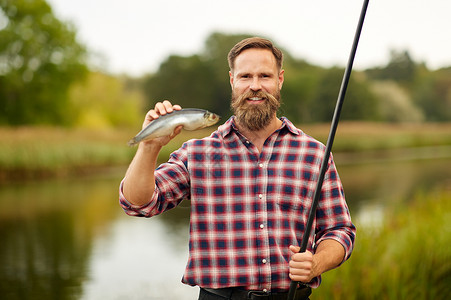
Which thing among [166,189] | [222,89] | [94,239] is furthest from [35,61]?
[166,189]

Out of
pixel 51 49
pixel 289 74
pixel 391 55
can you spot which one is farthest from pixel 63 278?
pixel 391 55

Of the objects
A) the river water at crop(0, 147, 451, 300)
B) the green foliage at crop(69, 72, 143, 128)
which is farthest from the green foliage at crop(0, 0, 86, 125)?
the river water at crop(0, 147, 451, 300)

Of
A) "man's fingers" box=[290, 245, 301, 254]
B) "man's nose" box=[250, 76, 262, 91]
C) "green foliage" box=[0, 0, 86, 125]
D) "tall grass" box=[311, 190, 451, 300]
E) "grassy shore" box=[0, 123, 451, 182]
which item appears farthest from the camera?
"green foliage" box=[0, 0, 86, 125]

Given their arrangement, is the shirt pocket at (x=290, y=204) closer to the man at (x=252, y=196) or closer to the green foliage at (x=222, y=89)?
the man at (x=252, y=196)

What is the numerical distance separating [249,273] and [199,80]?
38.8m

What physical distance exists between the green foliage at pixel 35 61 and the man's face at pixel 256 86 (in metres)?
30.6

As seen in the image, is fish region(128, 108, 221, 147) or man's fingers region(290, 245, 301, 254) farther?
man's fingers region(290, 245, 301, 254)

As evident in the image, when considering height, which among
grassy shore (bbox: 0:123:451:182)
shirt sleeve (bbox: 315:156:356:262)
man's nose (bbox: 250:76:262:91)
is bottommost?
shirt sleeve (bbox: 315:156:356:262)

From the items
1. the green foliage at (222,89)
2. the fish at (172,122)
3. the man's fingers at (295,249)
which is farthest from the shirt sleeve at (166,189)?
the green foliage at (222,89)

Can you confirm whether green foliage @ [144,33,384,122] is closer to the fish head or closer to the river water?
the river water

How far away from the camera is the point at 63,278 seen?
26.2 feet

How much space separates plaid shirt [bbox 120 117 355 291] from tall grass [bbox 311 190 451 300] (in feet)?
6.71

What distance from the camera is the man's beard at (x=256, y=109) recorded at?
2051 millimetres

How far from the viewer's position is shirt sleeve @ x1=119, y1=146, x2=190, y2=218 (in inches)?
77.8
